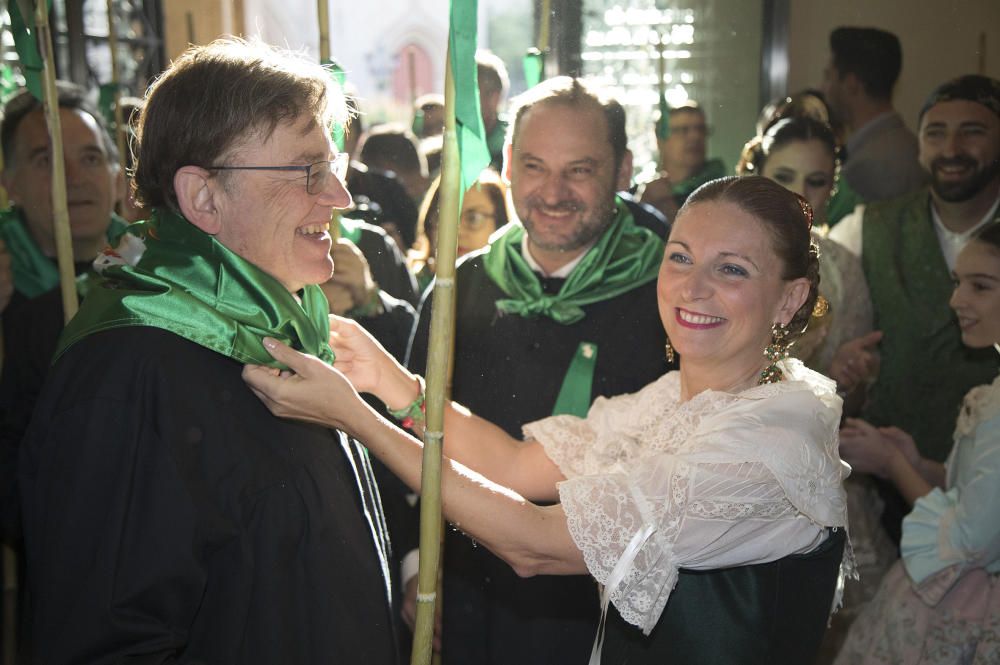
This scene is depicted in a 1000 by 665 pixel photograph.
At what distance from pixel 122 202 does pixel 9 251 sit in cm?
34

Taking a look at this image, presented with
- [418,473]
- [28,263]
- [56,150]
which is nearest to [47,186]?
[28,263]

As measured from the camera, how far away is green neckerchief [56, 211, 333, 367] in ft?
4.67

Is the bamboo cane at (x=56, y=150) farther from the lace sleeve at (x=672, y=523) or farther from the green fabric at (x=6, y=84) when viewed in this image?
the green fabric at (x=6, y=84)

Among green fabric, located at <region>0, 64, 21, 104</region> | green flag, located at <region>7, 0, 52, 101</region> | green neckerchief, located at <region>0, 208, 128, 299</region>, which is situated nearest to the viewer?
green flag, located at <region>7, 0, 52, 101</region>

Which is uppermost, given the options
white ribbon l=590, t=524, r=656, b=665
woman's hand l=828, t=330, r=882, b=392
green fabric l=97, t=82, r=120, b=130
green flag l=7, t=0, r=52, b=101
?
green flag l=7, t=0, r=52, b=101

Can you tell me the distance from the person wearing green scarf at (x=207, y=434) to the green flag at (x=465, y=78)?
0.34 meters

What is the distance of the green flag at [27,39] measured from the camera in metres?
2.04

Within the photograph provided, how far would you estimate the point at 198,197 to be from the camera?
151 centimetres

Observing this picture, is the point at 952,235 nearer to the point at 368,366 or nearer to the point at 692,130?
the point at 692,130

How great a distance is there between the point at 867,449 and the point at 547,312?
2.97 feet

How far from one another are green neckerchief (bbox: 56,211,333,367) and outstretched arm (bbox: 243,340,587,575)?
5cm

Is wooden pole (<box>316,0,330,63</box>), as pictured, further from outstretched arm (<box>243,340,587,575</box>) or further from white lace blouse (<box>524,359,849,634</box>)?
white lace blouse (<box>524,359,849,634</box>)

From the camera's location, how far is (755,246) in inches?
64.1

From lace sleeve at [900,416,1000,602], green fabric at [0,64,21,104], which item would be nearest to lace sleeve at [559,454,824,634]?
lace sleeve at [900,416,1000,602]
